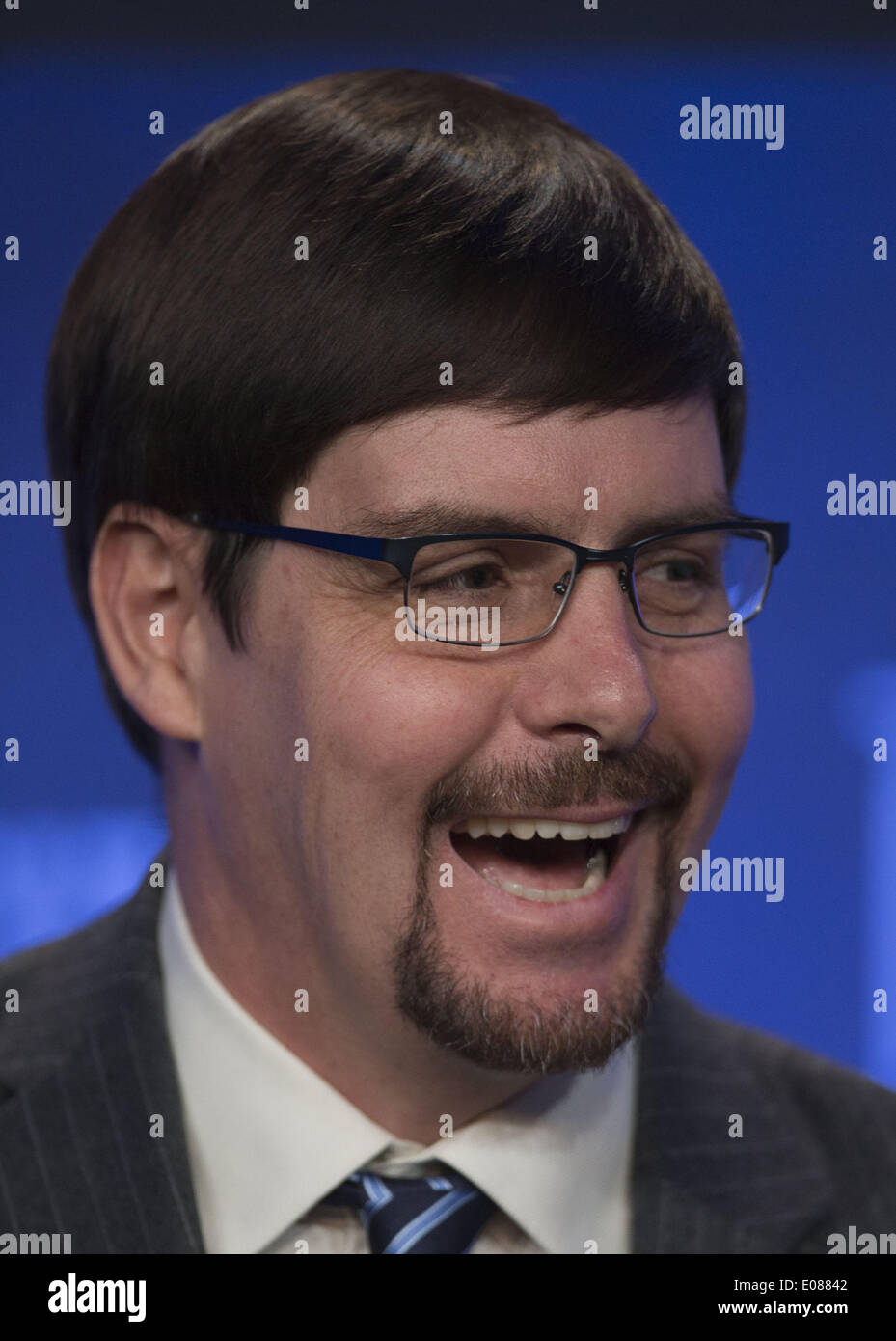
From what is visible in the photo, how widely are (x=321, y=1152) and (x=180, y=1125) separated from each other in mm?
170

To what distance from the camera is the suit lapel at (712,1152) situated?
163 centimetres

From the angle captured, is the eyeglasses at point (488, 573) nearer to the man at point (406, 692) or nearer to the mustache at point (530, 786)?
the man at point (406, 692)

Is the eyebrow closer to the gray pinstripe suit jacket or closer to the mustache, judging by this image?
the mustache

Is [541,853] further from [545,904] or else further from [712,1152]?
[712,1152]

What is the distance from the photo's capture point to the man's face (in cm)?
141

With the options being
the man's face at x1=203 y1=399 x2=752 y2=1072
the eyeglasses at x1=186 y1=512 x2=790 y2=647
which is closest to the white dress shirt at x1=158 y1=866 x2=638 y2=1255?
the man's face at x1=203 y1=399 x2=752 y2=1072

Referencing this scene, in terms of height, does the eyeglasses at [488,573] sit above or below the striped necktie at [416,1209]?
above

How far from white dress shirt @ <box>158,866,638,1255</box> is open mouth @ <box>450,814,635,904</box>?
0.28 m

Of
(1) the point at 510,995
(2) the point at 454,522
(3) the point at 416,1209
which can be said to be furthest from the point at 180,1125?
(2) the point at 454,522

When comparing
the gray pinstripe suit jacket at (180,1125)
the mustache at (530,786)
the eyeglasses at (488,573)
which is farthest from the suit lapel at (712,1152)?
the eyeglasses at (488,573)

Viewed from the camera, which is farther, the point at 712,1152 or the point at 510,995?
the point at 712,1152

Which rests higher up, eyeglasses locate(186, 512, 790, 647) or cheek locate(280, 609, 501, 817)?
eyeglasses locate(186, 512, 790, 647)

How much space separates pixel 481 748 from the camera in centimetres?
141

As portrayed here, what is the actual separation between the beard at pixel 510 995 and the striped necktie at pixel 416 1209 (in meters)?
0.20
